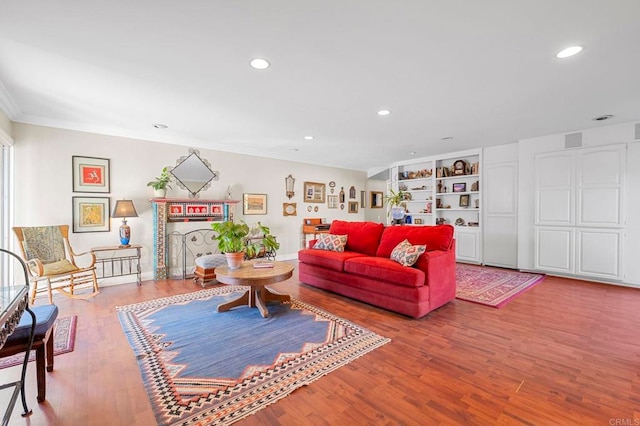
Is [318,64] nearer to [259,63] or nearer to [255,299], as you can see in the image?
[259,63]

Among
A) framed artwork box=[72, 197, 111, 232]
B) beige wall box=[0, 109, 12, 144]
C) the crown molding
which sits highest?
the crown molding

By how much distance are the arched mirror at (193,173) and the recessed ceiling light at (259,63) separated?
326cm

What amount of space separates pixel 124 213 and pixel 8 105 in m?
1.77

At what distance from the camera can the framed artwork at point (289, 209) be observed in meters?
6.77

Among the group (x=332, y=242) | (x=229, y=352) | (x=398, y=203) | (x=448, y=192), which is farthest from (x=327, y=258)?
(x=448, y=192)

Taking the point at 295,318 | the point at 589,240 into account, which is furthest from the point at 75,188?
the point at 589,240

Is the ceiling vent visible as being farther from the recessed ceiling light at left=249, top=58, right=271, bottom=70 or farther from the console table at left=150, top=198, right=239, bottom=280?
the console table at left=150, top=198, right=239, bottom=280

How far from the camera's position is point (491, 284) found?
439 cm

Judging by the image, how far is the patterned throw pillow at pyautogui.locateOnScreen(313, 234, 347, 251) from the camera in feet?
14.0

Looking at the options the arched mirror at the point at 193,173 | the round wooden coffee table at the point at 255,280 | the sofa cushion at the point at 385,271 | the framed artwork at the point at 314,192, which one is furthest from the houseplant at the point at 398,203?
the arched mirror at the point at 193,173

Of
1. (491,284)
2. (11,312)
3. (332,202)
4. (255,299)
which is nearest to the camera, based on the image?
(11,312)

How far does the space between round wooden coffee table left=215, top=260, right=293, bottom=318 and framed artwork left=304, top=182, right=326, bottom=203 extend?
150 inches

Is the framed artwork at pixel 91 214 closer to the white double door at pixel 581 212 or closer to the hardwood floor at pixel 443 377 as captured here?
the hardwood floor at pixel 443 377

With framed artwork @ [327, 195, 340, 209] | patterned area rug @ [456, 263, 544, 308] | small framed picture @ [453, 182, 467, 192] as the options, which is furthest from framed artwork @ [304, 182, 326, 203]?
patterned area rug @ [456, 263, 544, 308]
